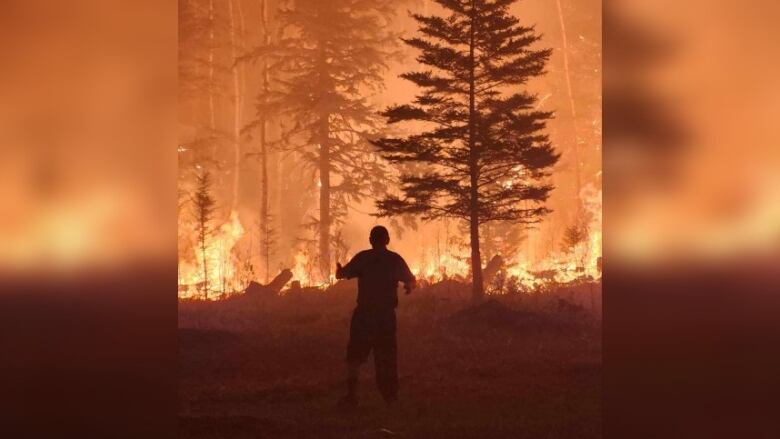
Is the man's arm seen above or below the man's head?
below

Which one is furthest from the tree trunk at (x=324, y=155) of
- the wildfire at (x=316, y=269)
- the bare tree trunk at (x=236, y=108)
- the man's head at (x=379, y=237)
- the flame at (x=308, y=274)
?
the man's head at (x=379, y=237)

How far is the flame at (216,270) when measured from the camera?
24686 millimetres

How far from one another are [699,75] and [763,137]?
1.04 feet

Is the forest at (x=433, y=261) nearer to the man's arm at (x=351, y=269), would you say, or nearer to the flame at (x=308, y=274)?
the flame at (x=308, y=274)

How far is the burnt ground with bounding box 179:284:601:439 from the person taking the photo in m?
9.14

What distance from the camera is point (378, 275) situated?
10.2 meters

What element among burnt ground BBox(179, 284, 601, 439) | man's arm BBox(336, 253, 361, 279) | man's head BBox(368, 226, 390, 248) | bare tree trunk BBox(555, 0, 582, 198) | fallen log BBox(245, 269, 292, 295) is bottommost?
burnt ground BBox(179, 284, 601, 439)

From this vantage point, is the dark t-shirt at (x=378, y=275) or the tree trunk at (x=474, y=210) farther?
the tree trunk at (x=474, y=210)

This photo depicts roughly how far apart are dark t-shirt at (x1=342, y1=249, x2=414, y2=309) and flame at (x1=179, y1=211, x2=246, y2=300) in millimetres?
13912

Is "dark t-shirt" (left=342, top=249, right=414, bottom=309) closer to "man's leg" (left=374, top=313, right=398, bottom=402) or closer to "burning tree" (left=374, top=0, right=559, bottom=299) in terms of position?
"man's leg" (left=374, top=313, right=398, bottom=402)

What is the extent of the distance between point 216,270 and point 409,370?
13979mm

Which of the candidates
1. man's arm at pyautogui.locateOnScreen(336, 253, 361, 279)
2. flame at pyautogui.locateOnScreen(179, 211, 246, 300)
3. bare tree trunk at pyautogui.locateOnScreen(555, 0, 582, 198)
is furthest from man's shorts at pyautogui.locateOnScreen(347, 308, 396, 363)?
bare tree trunk at pyautogui.locateOnScreen(555, 0, 582, 198)

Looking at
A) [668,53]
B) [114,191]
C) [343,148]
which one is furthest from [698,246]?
[343,148]

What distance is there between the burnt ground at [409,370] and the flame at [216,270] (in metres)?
2.75
